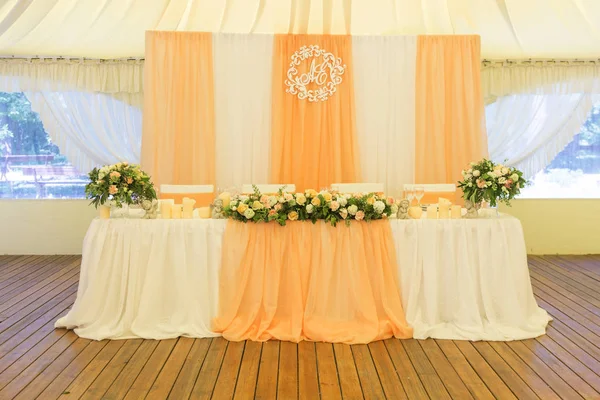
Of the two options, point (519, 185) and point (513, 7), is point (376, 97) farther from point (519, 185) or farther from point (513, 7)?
point (519, 185)

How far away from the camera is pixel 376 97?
6602 millimetres

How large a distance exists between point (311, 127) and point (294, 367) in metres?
3.40

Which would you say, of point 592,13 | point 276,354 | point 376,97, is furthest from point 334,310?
point 592,13

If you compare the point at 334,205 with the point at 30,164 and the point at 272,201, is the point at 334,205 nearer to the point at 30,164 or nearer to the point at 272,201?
the point at 272,201

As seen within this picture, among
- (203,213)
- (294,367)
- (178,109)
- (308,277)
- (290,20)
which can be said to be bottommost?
(294,367)

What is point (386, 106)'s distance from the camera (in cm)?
661

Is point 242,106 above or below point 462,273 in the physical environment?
above

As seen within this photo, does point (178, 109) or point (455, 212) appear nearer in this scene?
point (455, 212)

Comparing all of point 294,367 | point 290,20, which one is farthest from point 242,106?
point 294,367

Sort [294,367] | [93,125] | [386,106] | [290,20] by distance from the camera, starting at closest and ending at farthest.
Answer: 1. [294,367]
2. [290,20]
3. [386,106]
4. [93,125]

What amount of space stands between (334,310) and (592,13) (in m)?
4.32

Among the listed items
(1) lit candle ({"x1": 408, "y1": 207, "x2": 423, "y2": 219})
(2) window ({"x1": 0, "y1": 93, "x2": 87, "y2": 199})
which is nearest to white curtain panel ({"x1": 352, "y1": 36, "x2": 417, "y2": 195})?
(1) lit candle ({"x1": 408, "y1": 207, "x2": 423, "y2": 219})

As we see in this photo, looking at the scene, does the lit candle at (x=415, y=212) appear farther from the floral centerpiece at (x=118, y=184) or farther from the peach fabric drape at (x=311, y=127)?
the peach fabric drape at (x=311, y=127)

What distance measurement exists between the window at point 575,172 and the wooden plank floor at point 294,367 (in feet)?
11.2
